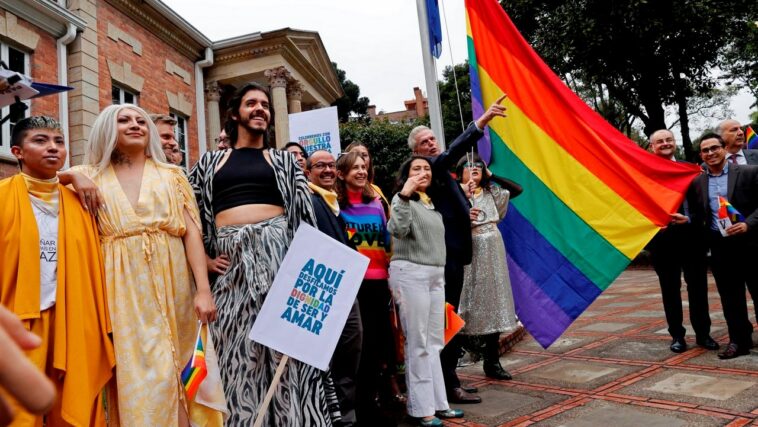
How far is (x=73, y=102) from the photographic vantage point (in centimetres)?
1063

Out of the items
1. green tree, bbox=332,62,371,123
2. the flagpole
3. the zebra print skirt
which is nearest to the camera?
the zebra print skirt

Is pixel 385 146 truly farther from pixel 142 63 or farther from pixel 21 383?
pixel 21 383

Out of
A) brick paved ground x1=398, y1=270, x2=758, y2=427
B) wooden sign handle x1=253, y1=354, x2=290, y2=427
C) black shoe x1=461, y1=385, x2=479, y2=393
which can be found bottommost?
black shoe x1=461, y1=385, x2=479, y2=393

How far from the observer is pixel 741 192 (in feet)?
14.7

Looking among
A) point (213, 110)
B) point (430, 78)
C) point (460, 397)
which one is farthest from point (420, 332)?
point (213, 110)

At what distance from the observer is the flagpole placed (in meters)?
4.80

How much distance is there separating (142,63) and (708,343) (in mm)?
12896

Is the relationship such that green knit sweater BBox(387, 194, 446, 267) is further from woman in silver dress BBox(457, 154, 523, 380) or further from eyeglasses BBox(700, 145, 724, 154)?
eyeglasses BBox(700, 145, 724, 154)

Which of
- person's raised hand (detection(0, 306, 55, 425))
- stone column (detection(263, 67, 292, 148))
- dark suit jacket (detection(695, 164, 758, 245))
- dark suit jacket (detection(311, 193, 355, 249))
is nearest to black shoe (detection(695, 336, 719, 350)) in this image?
dark suit jacket (detection(695, 164, 758, 245))

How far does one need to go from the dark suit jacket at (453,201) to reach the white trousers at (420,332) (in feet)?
1.61

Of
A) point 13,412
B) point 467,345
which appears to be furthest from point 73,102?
point 13,412

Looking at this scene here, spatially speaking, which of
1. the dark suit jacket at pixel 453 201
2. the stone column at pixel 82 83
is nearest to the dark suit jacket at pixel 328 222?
the dark suit jacket at pixel 453 201

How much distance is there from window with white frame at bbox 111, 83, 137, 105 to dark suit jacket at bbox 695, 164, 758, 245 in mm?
11651

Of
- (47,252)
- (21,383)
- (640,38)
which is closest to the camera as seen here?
(21,383)
